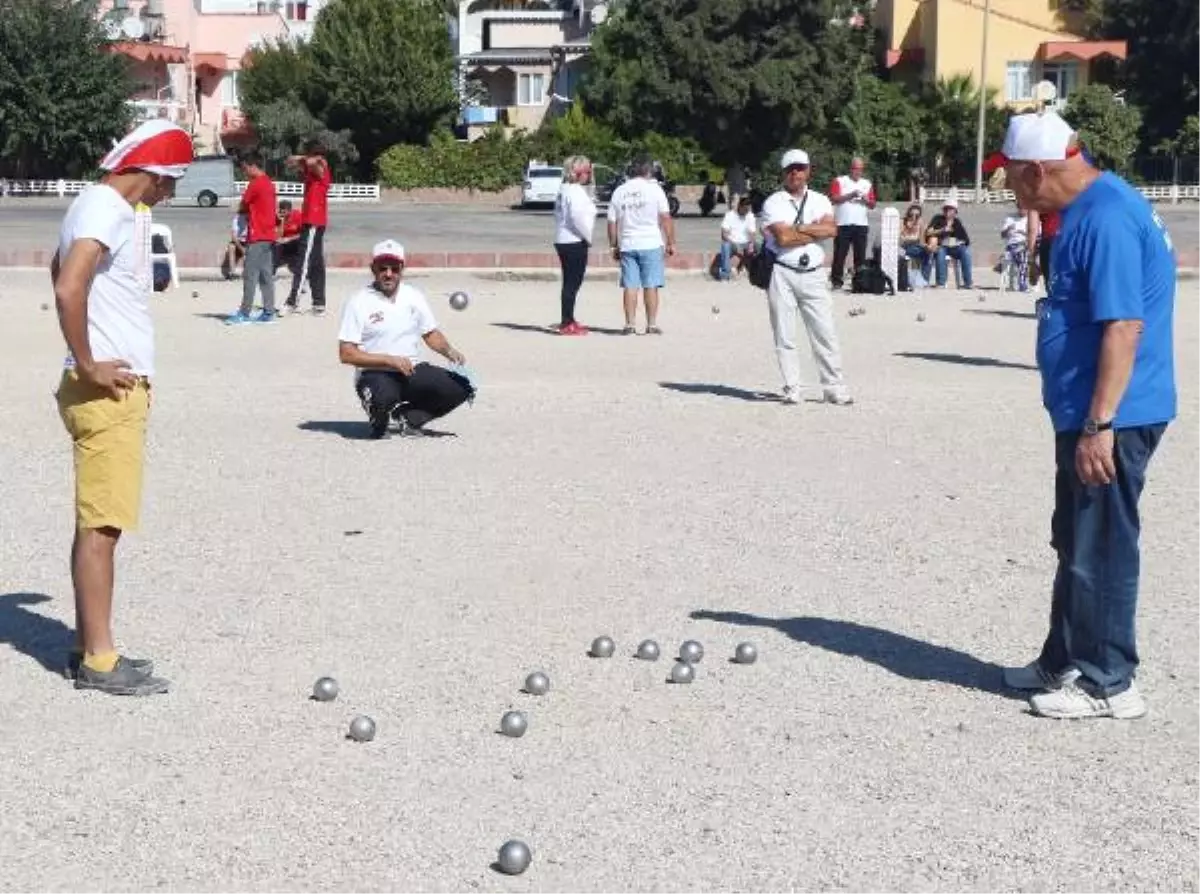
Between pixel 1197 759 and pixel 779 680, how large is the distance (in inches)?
59.4

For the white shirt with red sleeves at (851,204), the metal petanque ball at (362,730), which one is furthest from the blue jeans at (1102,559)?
the white shirt with red sleeves at (851,204)

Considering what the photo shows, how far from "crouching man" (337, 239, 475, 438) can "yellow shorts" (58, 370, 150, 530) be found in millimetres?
5897

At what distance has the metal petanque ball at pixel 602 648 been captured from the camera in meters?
7.61

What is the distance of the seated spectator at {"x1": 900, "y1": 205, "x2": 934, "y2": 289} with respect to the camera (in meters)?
27.6

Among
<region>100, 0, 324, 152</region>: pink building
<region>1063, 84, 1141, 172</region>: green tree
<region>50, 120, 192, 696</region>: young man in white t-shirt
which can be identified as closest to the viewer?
<region>50, 120, 192, 696</region>: young man in white t-shirt

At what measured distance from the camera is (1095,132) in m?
72.4

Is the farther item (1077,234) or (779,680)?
(779,680)

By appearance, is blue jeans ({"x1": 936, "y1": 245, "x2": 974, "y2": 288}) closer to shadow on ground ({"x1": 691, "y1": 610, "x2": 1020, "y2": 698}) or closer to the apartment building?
shadow on ground ({"x1": 691, "y1": 610, "x2": 1020, "y2": 698})

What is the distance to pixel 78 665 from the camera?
7.22 metres

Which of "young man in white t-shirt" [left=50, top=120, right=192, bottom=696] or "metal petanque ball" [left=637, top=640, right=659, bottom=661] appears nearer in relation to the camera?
"young man in white t-shirt" [left=50, top=120, right=192, bottom=696]

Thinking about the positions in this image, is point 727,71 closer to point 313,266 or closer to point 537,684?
point 313,266

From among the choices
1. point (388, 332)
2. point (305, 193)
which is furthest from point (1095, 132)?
point (388, 332)

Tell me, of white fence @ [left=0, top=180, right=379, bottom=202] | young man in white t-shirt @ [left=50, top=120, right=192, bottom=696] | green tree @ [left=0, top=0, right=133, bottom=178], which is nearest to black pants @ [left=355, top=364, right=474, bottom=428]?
young man in white t-shirt @ [left=50, top=120, right=192, bottom=696]

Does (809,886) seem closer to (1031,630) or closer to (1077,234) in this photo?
(1077,234)
